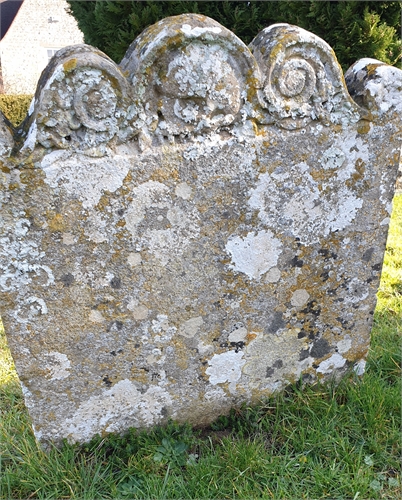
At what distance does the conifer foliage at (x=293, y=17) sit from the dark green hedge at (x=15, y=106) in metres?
7.17

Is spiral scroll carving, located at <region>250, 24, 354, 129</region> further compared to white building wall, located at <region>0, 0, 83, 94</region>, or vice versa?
white building wall, located at <region>0, 0, 83, 94</region>

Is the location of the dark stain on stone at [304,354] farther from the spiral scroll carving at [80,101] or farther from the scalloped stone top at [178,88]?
Result: the spiral scroll carving at [80,101]

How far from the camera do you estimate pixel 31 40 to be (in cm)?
1483

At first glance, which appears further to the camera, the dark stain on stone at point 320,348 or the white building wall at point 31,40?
the white building wall at point 31,40

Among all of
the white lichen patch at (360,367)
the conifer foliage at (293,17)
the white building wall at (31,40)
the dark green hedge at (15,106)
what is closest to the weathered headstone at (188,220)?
the white lichen patch at (360,367)

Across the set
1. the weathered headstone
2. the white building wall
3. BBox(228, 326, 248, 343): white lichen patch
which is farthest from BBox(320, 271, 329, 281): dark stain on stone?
the white building wall

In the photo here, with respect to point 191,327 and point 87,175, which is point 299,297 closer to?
point 191,327

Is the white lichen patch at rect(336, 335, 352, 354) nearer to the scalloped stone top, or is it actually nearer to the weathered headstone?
the weathered headstone

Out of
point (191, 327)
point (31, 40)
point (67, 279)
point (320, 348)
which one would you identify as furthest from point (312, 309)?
point (31, 40)

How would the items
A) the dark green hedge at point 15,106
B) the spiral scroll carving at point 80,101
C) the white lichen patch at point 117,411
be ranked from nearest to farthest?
the spiral scroll carving at point 80,101
the white lichen patch at point 117,411
the dark green hedge at point 15,106

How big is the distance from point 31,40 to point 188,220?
16.0 meters

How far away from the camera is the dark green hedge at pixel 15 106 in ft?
34.3

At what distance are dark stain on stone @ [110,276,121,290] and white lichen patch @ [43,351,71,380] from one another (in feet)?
1.18

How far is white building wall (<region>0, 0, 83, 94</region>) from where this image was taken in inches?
573
